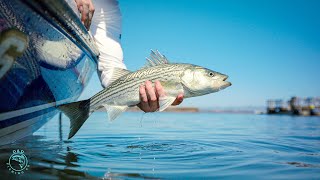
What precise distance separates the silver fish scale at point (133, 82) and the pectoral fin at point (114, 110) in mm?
56

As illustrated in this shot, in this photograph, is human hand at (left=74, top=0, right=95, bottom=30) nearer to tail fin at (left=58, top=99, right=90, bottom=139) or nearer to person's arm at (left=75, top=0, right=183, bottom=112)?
person's arm at (left=75, top=0, right=183, bottom=112)

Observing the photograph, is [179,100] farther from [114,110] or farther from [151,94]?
[114,110]

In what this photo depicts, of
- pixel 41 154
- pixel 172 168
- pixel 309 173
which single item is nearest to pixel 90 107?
pixel 41 154

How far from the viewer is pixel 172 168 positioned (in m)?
3.55

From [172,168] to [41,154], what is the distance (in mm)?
1881

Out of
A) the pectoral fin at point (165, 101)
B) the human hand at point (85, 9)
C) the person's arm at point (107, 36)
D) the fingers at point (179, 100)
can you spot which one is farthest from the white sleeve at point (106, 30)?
the pectoral fin at point (165, 101)

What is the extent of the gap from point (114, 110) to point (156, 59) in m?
0.91

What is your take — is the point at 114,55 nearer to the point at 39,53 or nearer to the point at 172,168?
the point at 39,53

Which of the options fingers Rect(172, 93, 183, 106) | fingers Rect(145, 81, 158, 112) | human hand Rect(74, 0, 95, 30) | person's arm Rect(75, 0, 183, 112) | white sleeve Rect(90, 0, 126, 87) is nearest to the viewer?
fingers Rect(145, 81, 158, 112)

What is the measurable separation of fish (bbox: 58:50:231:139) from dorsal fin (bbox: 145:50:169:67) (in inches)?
0.6

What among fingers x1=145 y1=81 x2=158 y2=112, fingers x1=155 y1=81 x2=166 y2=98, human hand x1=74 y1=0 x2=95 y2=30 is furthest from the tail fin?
human hand x1=74 y1=0 x2=95 y2=30

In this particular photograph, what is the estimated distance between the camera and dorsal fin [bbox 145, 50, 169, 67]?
434cm

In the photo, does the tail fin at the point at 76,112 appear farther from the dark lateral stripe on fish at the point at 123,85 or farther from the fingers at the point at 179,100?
the fingers at the point at 179,100

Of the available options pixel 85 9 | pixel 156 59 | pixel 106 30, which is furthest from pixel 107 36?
pixel 156 59
